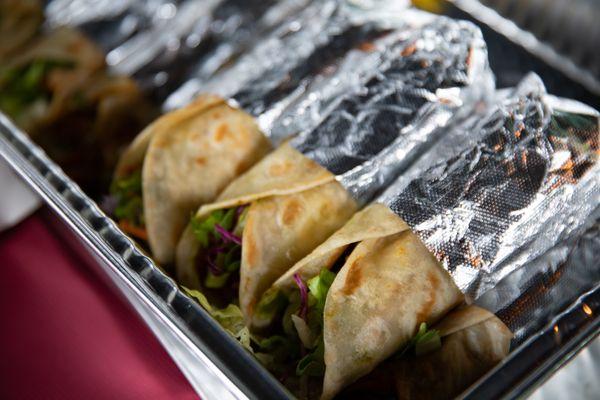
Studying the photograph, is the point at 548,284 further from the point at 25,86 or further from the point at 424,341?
the point at 25,86

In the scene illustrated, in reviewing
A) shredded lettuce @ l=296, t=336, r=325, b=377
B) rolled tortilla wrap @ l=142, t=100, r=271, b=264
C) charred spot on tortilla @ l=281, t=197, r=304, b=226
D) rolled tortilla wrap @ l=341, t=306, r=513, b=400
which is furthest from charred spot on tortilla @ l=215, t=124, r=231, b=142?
rolled tortilla wrap @ l=341, t=306, r=513, b=400

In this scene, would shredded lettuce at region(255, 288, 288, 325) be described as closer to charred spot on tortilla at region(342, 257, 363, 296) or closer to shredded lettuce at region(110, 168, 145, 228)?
charred spot on tortilla at region(342, 257, 363, 296)

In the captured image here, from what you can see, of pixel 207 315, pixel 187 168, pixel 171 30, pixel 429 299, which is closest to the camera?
pixel 207 315

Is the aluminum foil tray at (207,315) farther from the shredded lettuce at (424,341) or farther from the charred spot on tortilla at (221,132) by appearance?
the charred spot on tortilla at (221,132)

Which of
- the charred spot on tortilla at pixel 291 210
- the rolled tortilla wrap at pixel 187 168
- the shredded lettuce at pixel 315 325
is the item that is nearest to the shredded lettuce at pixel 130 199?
the rolled tortilla wrap at pixel 187 168

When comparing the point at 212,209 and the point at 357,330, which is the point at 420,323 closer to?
the point at 357,330

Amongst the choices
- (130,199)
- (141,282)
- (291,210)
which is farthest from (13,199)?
(291,210)
